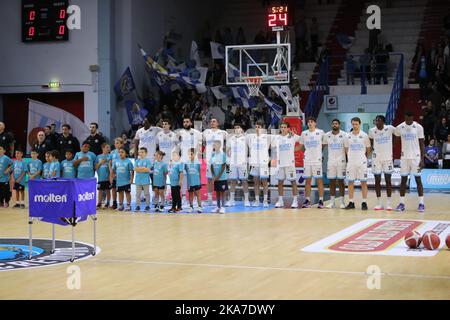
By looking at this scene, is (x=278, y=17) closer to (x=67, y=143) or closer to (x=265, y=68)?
(x=265, y=68)

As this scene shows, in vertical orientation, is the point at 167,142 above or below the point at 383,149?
above

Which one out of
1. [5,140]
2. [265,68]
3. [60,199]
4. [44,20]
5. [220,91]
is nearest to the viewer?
[60,199]

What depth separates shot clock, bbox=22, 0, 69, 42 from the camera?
25594mm

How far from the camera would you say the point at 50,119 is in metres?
25.1

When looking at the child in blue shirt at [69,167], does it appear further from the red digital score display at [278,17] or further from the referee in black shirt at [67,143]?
the red digital score display at [278,17]

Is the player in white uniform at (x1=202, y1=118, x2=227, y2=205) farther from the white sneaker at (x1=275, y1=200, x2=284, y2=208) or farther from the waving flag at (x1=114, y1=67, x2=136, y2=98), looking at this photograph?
the waving flag at (x1=114, y1=67, x2=136, y2=98)

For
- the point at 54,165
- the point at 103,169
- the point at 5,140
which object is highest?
the point at 5,140

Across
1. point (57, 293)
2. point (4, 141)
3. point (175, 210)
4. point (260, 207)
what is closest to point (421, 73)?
point (260, 207)

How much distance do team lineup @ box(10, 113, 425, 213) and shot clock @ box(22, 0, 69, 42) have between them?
9577 millimetres

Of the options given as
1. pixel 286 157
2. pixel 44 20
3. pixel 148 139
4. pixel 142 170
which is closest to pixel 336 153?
pixel 286 157

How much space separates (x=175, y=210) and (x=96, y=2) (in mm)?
12057

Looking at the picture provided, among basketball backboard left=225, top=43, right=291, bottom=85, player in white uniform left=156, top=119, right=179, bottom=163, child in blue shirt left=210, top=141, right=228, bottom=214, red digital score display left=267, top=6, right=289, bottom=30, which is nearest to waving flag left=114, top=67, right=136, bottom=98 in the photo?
basketball backboard left=225, top=43, right=291, bottom=85

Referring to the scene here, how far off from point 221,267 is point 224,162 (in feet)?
21.1

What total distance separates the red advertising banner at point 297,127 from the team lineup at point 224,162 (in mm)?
3445
